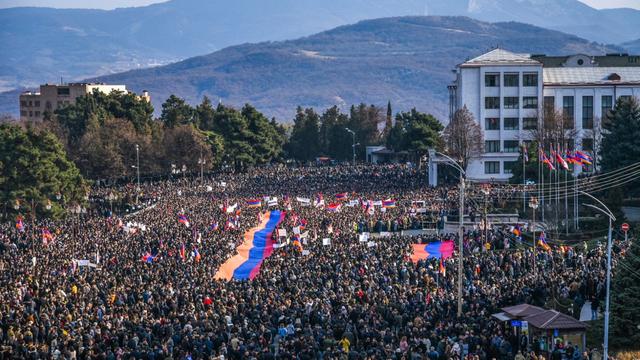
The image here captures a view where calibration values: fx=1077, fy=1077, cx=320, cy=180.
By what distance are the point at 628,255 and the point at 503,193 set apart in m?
35.7

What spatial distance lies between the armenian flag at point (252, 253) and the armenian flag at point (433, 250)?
22.3 feet

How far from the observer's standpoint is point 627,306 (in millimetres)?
31641

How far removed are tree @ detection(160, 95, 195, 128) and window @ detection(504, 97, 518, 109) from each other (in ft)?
115

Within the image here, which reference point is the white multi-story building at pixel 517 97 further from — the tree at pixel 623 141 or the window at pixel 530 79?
the tree at pixel 623 141

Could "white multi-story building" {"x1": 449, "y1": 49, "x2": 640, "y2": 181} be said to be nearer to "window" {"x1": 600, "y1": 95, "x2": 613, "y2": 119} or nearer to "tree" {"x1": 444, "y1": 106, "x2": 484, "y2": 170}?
"window" {"x1": 600, "y1": 95, "x2": 613, "y2": 119}

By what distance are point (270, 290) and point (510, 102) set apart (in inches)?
2264

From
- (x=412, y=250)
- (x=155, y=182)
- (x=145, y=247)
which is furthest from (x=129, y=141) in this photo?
(x=412, y=250)

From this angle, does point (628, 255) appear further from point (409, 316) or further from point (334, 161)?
point (334, 161)

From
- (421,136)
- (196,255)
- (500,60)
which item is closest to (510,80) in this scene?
→ (500,60)

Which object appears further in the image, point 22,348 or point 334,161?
point 334,161

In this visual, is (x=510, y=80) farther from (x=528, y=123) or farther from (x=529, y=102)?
(x=528, y=123)

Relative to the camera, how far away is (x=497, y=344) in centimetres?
2995

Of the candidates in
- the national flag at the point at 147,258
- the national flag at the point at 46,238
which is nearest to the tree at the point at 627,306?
the national flag at the point at 147,258

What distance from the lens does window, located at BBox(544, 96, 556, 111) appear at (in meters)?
83.5
